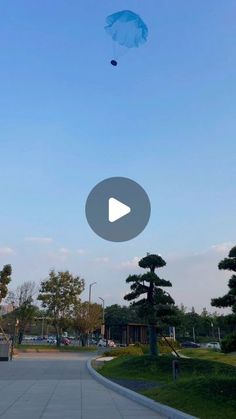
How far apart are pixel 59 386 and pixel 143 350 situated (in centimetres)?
2196

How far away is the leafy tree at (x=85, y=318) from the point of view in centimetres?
5719

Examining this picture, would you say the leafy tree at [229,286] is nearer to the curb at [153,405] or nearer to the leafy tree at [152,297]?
the curb at [153,405]

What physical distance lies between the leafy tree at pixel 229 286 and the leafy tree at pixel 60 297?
4494 centimetres

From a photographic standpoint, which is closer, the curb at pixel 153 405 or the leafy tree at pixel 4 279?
the curb at pixel 153 405

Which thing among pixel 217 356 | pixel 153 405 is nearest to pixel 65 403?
pixel 153 405

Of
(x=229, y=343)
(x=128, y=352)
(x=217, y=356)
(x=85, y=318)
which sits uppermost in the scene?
(x=85, y=318)

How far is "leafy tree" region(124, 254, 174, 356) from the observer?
22156 mm

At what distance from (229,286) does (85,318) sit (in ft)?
155

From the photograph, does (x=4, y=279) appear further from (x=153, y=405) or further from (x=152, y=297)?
(x=153, y=405)

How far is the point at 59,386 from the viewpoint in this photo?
1633 cm

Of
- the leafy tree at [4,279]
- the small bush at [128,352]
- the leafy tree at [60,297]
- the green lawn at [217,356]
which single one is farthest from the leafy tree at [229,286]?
the leafy tree at [60,297]

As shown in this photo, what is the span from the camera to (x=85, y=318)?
5772 centimetres

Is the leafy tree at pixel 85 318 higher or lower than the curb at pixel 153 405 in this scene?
higher

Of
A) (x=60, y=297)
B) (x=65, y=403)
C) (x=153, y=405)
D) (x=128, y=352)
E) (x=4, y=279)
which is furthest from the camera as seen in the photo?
(x=60, y=297)
